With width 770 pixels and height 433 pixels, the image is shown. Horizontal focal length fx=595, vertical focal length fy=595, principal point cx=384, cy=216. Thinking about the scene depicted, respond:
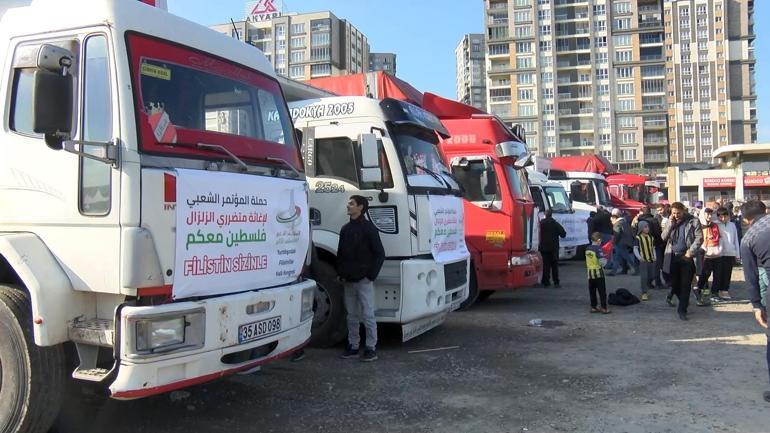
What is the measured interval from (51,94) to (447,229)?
4686mm

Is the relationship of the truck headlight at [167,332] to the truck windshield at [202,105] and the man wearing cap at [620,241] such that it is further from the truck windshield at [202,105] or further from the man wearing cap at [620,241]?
the man wearing cap at [620,241]

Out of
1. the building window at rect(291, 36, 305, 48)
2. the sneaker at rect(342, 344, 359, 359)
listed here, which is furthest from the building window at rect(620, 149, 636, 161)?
the sneaker at rect(342, 344, 359, 359)

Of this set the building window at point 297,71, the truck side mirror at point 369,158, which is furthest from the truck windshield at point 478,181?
the building window at point 297,71

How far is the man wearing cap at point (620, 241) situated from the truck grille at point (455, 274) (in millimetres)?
8474

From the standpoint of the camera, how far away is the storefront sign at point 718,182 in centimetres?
5847

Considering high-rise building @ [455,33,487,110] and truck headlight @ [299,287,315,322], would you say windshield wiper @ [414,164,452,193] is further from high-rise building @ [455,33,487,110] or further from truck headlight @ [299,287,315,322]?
high-rise building @ [455,33,487,110]

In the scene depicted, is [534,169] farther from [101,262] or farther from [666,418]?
[101,262]

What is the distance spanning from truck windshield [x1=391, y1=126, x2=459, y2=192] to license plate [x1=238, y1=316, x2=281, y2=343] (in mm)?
2760

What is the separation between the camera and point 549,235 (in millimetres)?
12414

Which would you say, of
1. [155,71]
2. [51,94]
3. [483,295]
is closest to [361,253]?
[155,71]

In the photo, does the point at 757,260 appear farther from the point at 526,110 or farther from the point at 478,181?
the point at 526,110

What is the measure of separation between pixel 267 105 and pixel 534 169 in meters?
12.7

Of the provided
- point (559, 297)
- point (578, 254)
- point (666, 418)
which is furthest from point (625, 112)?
point (666, 418)

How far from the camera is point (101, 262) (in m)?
3.62
